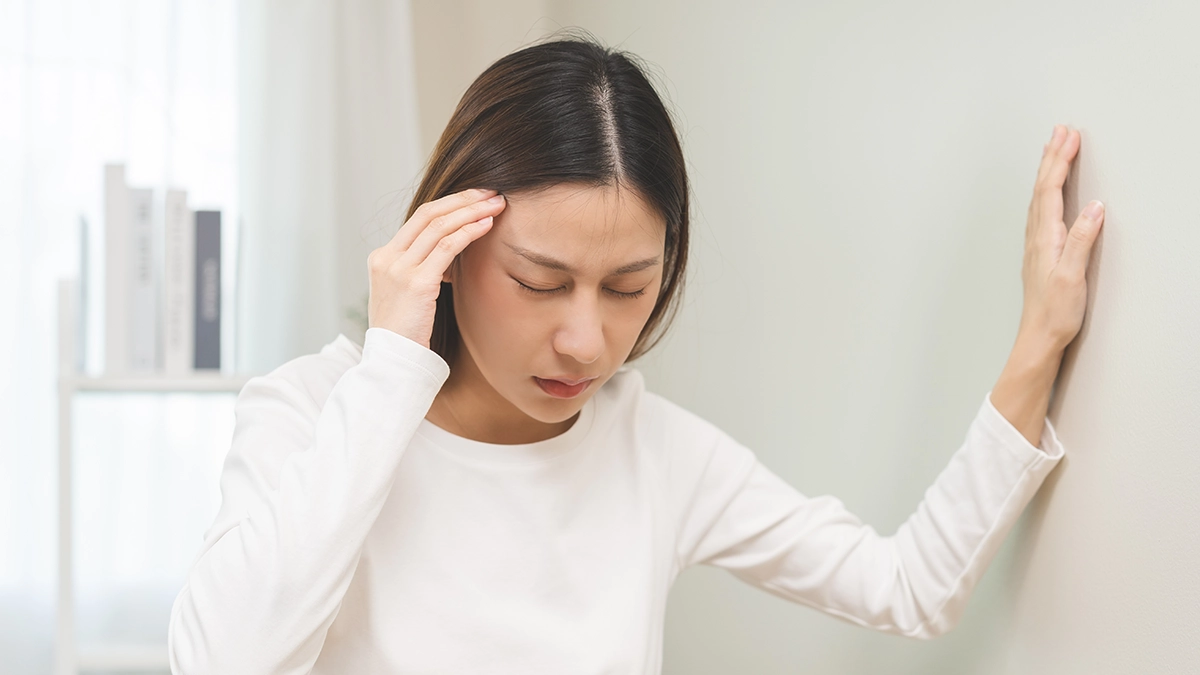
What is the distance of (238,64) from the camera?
241cm

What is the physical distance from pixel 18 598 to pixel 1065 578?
86.9 inches

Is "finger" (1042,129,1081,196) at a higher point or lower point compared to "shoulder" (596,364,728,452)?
higher

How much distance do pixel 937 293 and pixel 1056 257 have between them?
0.73 feet

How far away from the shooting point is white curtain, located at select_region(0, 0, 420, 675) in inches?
87.5

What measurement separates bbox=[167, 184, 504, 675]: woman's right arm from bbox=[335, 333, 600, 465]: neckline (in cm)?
15

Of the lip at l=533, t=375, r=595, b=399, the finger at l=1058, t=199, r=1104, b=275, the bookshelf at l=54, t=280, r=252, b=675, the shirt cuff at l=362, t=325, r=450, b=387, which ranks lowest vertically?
the bookshelf at l=54, t=280, r=252, b=675

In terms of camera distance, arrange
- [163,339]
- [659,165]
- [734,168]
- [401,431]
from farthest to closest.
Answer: [163,339]
[734,168]
[659,165]
[401,431]

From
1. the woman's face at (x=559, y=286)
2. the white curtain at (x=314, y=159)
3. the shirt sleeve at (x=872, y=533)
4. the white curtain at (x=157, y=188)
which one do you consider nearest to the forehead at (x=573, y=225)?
the woman's face at (x=559, y=286)

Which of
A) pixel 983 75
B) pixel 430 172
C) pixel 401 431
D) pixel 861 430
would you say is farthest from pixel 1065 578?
pixel 430 172

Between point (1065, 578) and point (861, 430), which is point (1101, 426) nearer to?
point (1065, 578)

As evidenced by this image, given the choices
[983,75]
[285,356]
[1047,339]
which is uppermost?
[983,75]

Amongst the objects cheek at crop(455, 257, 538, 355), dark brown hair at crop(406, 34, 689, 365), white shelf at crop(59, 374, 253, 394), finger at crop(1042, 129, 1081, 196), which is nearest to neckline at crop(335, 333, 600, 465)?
cheek at crop(455, 257, 538, 355)

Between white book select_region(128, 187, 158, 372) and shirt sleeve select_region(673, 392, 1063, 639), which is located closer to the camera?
shirt sleeve select_region(673, 392, 1063, 639)

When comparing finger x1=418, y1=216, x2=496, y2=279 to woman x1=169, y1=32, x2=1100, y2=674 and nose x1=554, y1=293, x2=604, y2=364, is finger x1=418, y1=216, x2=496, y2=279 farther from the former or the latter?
nose x1=554, y1=293, x2=604, y2=364
